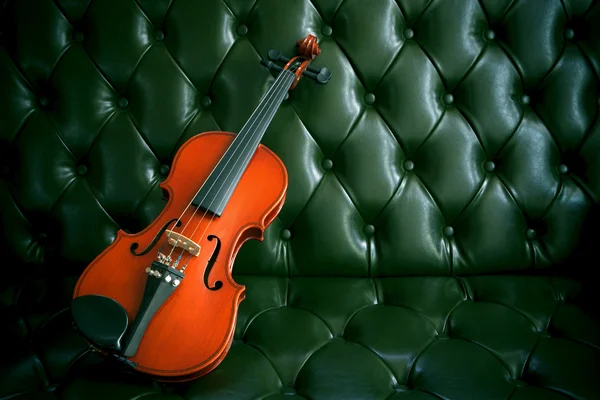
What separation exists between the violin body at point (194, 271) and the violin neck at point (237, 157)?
0.02 m

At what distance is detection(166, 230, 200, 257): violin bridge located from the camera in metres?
0.73

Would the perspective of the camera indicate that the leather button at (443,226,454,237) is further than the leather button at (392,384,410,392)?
Yes

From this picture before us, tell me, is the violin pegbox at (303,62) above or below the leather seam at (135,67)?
above

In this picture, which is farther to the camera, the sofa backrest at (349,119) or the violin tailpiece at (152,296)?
the sofa backrest at (349,119)

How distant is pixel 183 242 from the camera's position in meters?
0.74

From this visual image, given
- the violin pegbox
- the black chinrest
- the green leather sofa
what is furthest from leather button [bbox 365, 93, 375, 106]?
the black chinrest

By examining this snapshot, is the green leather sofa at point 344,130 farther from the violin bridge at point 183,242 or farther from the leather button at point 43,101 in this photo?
the violin bridge at point 183,242

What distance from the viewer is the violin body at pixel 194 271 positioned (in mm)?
664

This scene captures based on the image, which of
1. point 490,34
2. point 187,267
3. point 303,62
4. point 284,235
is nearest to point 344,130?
point 303,62

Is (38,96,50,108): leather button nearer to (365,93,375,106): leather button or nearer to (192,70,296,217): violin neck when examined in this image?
(192,70,296,217): violin neck

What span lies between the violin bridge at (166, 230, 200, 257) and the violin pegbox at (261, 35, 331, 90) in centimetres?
48

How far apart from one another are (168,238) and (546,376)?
725 millimetres

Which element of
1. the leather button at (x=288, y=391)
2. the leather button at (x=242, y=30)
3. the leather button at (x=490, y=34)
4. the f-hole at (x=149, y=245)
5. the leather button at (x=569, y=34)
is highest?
the leather button at (x=569, y=34)

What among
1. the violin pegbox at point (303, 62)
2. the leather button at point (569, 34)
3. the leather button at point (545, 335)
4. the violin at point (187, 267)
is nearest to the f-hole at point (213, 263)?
the violin at point (187, 267)
